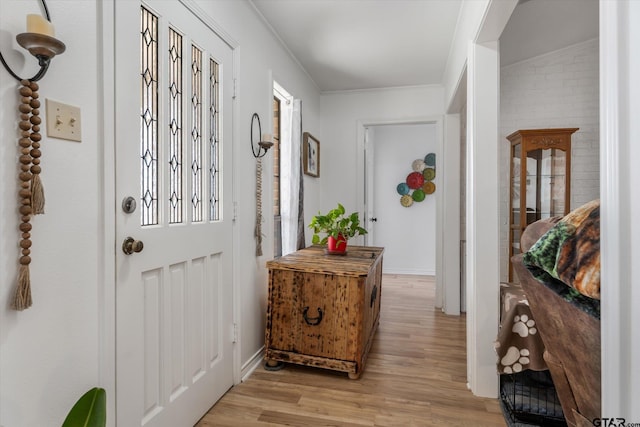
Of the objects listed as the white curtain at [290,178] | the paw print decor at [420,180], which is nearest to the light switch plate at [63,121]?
the white curtain at [290,178]

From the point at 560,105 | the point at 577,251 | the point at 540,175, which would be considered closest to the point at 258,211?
the point at 577,251

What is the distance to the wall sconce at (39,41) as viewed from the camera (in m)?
0.88

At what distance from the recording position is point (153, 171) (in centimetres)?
148

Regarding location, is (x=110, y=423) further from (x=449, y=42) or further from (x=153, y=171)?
(x=449, y=42)

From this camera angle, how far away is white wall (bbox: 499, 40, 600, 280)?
3.17m

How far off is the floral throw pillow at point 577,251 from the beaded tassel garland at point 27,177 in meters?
1.29

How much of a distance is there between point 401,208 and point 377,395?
13.0 feet

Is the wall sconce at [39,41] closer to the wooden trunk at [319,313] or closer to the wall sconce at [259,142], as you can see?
the wall sconce at [259,142]

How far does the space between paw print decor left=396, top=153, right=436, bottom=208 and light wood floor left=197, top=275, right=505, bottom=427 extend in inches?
120

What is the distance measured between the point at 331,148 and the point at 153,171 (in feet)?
9.34

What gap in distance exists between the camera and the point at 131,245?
1.32 m

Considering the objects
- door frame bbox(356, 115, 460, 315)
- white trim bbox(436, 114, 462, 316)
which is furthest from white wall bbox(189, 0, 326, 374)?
white trim bbox(436, 114, 462, 316)

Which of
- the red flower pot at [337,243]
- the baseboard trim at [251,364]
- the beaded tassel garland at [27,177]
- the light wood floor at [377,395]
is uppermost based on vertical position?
the beaded tassel garland at [27,177]

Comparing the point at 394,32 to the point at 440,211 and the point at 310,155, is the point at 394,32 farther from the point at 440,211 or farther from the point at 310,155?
the point at 440,211
